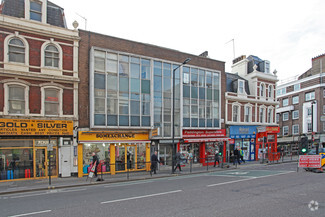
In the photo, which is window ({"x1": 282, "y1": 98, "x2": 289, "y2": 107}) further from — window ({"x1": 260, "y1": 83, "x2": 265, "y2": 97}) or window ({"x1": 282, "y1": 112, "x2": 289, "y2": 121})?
window ({"x1": 260, "y1": 83, "x2": 265, "y2": 97})

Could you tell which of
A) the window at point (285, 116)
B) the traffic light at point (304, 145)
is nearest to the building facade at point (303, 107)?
the window at point (285, 116)

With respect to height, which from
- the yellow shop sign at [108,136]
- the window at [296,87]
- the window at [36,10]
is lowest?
the yellow shop sign at [108,136]

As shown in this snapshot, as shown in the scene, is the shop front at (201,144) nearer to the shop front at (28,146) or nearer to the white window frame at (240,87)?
the white window frame at (240,87)

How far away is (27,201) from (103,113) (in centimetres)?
891

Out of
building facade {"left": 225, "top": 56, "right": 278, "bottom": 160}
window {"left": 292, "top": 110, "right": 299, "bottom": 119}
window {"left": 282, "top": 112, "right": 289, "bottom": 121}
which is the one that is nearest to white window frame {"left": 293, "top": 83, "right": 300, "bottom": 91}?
window {"left": 292, "top": 110, "right": 299, "bottom": 119}

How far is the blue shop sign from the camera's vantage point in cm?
2503

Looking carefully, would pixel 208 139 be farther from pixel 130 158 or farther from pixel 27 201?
pixel 27 201

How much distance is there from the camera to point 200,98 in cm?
2262

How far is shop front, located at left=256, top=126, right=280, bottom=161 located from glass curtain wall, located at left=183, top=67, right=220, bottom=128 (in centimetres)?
557

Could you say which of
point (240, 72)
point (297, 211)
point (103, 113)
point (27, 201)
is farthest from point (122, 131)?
point (240, 72)

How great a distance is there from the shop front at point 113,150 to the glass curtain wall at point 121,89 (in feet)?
3.22

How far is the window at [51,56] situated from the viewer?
631 inches

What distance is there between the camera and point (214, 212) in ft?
22.3

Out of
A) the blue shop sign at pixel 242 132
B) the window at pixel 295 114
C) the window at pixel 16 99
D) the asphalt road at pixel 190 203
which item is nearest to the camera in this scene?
the asphalt road at pixel 190 203
